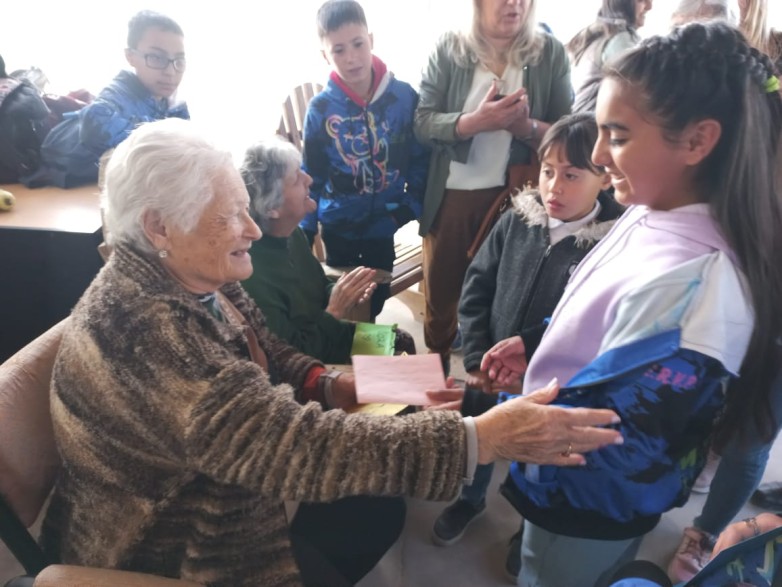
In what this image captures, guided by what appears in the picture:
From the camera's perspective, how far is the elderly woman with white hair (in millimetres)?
873

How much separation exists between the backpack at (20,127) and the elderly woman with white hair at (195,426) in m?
1.74

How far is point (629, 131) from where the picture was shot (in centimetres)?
86

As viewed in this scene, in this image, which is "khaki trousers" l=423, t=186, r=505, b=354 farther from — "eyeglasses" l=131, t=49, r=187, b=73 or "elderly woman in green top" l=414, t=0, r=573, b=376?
"eyeglasses" l=131, t=49, r=187, b=73

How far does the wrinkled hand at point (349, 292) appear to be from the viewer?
177cm

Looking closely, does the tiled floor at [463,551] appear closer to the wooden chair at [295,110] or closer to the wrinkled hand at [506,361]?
the wrinkled hand at [506,361]

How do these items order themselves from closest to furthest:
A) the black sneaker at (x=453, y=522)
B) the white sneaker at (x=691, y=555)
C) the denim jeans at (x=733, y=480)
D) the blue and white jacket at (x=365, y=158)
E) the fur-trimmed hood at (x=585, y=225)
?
the fur-trimmed hood at (x=585, y=225) < the denim jeans at (x=733, y=480) < the white sneaker at (x=691, y=555) < the black sneaker at (x=453, y=522) < the blue and white jacket at (x=365, y=158)

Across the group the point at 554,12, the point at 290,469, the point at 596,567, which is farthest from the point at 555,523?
the point at 554,12

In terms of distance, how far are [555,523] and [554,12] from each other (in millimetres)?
2904

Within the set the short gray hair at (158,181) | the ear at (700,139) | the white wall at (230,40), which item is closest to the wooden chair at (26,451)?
the short gray hair at (158,181)

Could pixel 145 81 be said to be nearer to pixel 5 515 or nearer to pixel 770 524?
pixel 5 515

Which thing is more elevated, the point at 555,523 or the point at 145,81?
the point at 145,81

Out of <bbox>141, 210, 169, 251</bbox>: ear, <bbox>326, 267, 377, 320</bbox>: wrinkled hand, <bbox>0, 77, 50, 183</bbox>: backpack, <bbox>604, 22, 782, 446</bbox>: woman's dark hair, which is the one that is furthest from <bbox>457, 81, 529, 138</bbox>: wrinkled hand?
<bbox>0, 77, 50, 183</bbox>: backpack

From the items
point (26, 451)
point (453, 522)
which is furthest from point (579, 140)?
point (26, 451)

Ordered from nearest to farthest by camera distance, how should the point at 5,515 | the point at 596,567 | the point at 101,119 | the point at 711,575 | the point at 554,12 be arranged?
the point at 711,575 < the point at 5,515 < the point at 596,567 < the point at 101,119 < the point at 554,12
